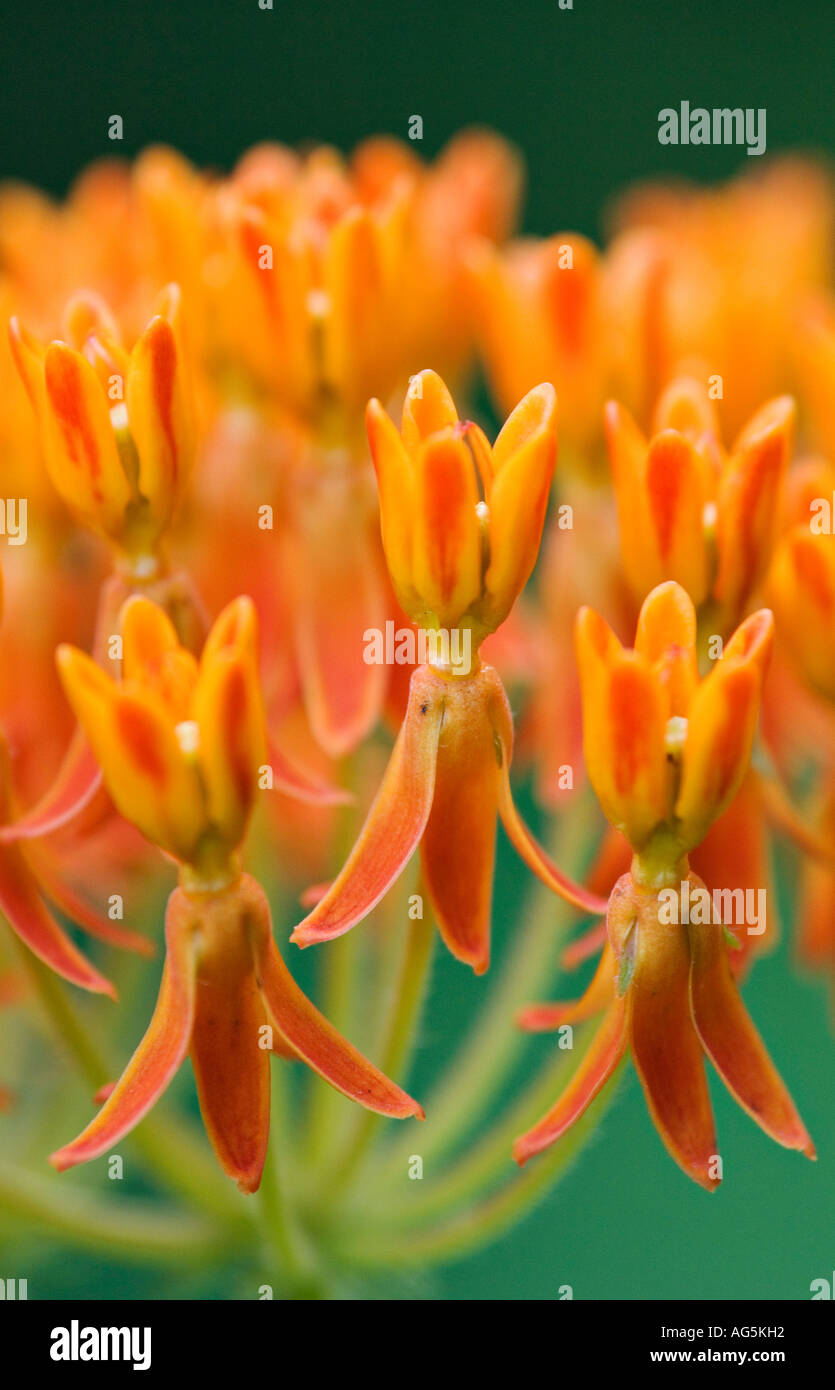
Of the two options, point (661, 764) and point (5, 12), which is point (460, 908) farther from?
point (5, 12)

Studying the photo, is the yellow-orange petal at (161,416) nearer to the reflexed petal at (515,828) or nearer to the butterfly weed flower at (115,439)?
the butterfly weed flower at (115,439)

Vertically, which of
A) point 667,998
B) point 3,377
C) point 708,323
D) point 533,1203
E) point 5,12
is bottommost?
point 533,1203

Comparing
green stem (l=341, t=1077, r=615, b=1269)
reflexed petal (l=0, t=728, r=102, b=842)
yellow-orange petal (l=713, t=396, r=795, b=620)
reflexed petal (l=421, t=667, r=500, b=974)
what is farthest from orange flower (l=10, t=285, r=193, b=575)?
green stem (l=341, t=1077, r=615, b=1269)

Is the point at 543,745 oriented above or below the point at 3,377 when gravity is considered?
below

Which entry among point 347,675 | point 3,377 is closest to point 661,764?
point 347,675

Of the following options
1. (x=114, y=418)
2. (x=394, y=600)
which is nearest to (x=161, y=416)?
(x=114, y=418)

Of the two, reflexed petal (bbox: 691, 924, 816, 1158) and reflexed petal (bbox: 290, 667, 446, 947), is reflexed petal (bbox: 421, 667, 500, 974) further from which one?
reflexed petal (bbox: 691, 924, 816, 1158)
